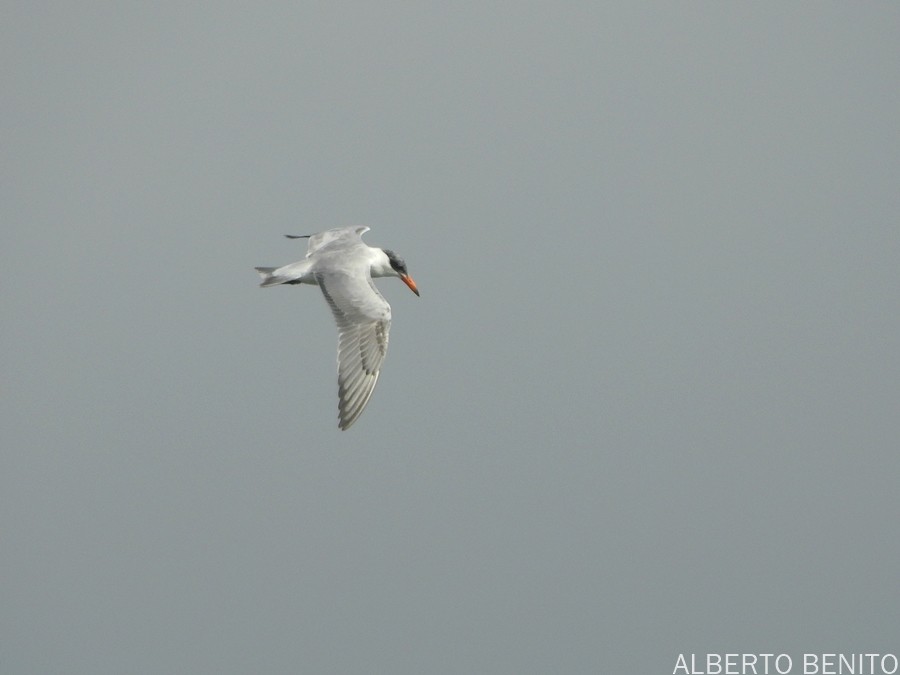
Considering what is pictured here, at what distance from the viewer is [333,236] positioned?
2542cm

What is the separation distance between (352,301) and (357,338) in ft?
2.32

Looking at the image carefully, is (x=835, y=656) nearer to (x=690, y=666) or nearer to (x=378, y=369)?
(x=690, y=666)

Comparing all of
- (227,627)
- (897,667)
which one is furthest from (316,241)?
(227,627)

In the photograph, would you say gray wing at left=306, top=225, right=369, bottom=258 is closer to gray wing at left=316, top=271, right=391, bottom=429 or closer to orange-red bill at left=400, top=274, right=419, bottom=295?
orange-red bill at left=400, top=274, right=419, bottom=295

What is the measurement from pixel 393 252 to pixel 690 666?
7847 cm

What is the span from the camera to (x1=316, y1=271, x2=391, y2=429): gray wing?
20.8m

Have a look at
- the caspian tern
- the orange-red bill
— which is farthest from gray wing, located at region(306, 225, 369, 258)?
the orange-red bill

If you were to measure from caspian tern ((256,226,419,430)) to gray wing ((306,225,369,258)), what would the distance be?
223mm

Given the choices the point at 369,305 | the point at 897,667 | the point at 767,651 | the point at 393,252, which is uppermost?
the point at 767,651

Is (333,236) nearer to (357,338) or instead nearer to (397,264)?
(397,264)

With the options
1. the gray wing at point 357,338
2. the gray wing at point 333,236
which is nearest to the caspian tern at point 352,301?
the gray wing at point 357,338

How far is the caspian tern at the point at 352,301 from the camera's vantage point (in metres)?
20.9

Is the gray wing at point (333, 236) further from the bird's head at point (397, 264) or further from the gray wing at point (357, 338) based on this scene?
the gray wing at point (357, 338)

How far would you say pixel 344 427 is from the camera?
795 inches
